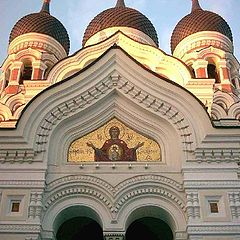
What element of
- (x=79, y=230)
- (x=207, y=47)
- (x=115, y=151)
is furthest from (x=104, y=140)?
(x=207, y=47)

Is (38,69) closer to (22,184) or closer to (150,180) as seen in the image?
(22,184)

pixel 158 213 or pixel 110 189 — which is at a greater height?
pixel 110 189

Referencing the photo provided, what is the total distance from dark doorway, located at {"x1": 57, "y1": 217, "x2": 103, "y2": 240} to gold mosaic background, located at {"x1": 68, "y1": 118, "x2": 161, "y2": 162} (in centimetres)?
131

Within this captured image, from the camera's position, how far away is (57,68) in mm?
13141

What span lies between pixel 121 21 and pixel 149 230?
27.6 feet

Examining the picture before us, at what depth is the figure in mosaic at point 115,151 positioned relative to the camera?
367 inches

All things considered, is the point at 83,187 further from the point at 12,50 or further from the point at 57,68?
the point at 12,50

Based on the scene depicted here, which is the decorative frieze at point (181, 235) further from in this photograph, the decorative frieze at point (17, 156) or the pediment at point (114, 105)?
the decorative frieze at point (17, 156)

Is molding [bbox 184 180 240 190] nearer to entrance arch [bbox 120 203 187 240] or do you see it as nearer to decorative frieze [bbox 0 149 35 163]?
entrance arch [bbox 120 203 187 240]

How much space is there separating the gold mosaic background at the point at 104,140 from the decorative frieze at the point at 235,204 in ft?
4.90

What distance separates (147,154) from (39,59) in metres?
7.56

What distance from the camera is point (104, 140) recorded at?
964 centimetres

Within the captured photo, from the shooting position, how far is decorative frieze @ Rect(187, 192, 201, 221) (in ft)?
27.4

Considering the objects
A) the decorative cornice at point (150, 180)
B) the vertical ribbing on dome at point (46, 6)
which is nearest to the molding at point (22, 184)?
the decorative cornice at point (150, 180)
